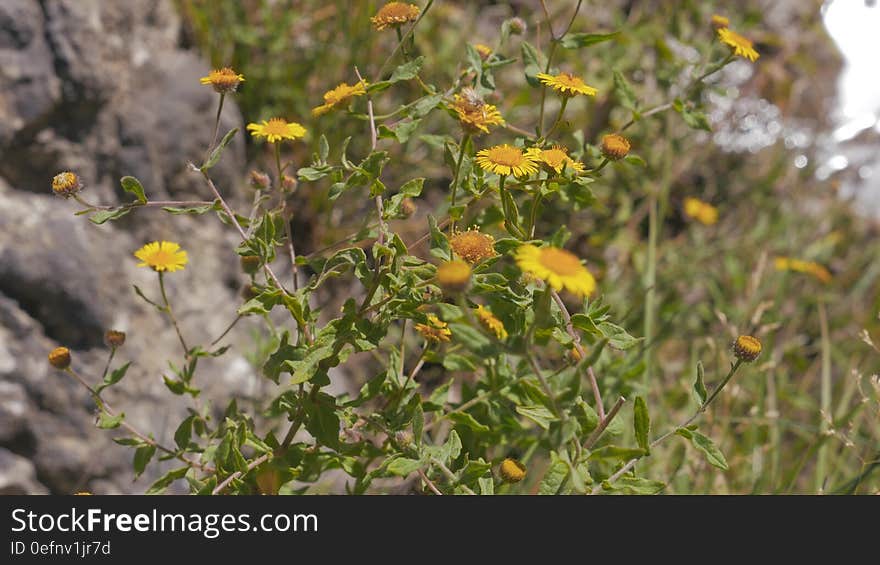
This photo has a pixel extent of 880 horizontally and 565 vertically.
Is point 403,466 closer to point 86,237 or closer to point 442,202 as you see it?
point 86,237

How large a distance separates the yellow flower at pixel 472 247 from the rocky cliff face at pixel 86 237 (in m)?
1.09

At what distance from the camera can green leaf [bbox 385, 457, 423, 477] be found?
3.38ft

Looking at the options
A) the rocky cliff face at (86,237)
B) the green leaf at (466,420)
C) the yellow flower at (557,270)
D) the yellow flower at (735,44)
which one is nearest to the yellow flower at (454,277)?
the yellow flower at (557,270)

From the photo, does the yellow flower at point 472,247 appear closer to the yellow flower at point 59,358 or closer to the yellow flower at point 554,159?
the yellow flower at point 554,159

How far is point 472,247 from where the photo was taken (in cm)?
104

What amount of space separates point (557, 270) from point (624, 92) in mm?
690

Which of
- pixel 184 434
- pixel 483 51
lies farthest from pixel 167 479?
pixel 483 51

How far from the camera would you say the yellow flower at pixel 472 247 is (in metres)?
1.04

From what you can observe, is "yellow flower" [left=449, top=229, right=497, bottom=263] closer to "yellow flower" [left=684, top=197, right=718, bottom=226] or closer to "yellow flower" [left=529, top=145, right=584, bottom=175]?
"yellow flower" [left=529, top=145, right=584, bottom=175]

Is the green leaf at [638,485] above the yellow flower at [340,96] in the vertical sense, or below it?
below

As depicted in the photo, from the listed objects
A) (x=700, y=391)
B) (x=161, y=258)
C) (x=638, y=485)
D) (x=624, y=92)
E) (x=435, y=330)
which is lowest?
(x=638, y=485)

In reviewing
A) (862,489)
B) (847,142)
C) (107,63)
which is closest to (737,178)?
(847,142)

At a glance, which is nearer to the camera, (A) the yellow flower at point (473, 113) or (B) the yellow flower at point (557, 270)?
(B) the yellow flower at point (557, 270)

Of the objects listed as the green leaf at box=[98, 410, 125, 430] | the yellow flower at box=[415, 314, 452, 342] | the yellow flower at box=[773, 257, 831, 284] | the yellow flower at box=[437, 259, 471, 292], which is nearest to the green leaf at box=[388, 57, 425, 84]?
the yellow flower at box=[415, 314, 452, 342]
